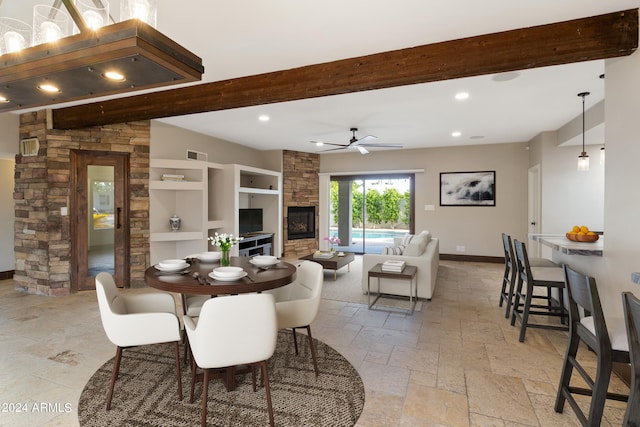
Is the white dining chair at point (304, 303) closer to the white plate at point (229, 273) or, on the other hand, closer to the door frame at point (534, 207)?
the white plate at point (229, 273)

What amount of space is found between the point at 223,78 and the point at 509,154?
6.20 m

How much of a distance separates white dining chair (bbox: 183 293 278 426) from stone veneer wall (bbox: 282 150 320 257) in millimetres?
5908

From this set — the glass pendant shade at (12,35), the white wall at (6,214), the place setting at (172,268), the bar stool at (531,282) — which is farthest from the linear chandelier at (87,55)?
the white wall at (6,214)

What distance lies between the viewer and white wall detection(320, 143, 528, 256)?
6.96m

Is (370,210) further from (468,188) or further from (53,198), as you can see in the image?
(53,198)

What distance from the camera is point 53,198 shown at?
4.49 metres

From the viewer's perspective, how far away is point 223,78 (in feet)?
11.0

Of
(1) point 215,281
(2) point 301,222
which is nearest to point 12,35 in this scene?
(1) point 215,281

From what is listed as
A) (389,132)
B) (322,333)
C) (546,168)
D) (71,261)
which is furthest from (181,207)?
(546,168)

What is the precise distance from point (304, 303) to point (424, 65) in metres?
2.10

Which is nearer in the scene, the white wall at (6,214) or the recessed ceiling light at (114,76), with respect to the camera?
the recessed ceiling light at (114,76)

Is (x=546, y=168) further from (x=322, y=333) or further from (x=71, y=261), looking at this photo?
(x=71, y=261)

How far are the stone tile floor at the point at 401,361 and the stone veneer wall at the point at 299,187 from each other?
→ 3771mm

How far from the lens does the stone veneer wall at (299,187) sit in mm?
7809
